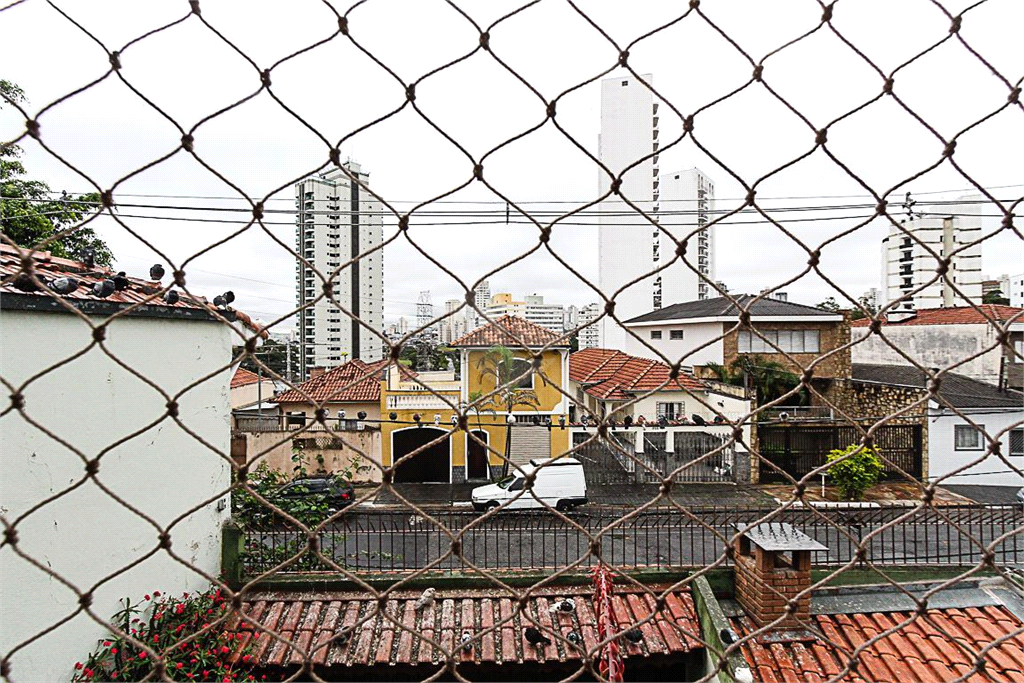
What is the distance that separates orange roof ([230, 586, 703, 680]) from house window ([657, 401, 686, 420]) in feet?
18.2

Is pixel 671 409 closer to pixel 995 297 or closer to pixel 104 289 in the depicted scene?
pixel 995 297

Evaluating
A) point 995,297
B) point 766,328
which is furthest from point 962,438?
point 995,297

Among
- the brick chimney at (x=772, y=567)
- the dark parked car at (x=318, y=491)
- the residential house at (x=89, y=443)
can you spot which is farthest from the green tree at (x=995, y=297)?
the dark parked car at (x=318, y=491)

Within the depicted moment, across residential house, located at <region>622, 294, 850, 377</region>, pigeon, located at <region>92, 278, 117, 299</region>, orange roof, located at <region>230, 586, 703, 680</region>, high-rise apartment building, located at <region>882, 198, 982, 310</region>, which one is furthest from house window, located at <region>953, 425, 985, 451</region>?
pigeon, located at <region>92, 278, 117, 299</region>

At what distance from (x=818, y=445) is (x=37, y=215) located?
33.3 ft

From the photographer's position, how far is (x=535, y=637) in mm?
3672

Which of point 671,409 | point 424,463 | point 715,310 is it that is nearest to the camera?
point 424,463

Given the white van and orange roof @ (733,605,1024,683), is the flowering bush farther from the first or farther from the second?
the white van

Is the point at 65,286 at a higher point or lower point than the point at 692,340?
higher

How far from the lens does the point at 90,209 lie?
0.80 metres

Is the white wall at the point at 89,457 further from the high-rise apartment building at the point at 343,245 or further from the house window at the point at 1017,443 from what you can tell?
the house window at the point at 1017,443

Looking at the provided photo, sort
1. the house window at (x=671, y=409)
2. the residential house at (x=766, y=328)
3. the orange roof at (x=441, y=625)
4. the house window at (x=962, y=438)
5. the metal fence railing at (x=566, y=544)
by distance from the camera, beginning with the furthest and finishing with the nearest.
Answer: the residential house at (x=766, y=328)
the house window at (x=671, y=409)
the house window at (x=962, y=438)
the metal fence railing at (x=566, y=544)
the orange roof at (x=441, y=625)

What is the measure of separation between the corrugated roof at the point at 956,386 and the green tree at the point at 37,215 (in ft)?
26.7

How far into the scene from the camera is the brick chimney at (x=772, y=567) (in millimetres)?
3576
